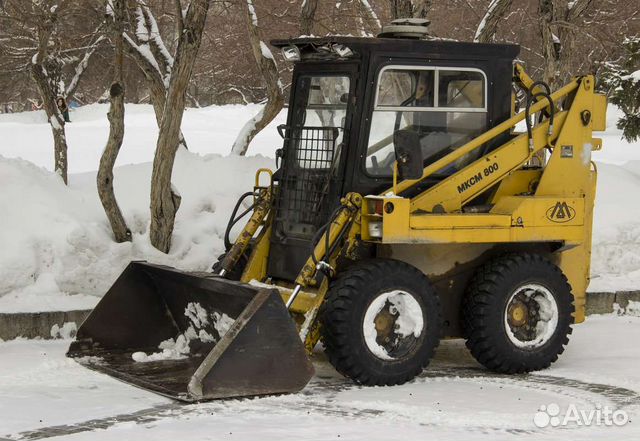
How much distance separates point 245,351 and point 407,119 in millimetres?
2314

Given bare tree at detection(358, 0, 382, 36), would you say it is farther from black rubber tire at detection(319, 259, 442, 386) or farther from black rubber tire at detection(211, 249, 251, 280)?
black rubber tire at detection(319, 259, 442, 386)

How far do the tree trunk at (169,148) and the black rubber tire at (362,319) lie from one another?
12.5ft

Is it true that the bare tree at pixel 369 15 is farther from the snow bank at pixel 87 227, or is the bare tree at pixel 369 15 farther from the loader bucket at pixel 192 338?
the loader bucket at pixel 192 338

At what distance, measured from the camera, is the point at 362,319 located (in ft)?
24.9

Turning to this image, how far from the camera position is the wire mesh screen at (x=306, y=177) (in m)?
8.38

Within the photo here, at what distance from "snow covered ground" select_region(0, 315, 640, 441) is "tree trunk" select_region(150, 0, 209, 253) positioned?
8.50ft

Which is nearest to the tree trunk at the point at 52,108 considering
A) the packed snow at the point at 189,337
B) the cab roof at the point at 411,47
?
the packed snow at the point at 189,337

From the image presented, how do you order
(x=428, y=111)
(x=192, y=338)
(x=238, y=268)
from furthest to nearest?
1. (x=238, y=268)
2. (x=192, y=338)
3. (x=428, y=111)

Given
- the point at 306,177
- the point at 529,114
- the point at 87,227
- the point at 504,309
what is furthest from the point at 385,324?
the point at 87,227

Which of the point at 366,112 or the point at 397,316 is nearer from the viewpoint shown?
the point at 397,316

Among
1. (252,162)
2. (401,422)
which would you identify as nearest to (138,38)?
(252,162)

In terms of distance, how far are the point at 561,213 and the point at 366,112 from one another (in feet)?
5.56

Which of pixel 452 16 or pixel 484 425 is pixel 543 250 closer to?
pixel 484 425

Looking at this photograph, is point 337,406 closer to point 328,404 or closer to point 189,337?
point 328,404
